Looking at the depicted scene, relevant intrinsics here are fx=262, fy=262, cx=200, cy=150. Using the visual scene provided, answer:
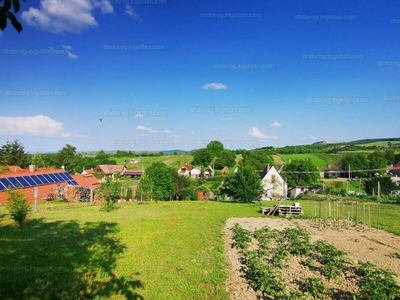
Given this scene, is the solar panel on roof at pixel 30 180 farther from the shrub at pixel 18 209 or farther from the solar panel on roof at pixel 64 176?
the shrub at pixel 18 209

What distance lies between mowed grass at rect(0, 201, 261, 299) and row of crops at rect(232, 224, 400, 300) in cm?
99

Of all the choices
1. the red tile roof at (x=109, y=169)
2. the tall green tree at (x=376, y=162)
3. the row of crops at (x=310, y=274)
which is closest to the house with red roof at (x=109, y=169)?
the red tile roof at (x=109, y=169)

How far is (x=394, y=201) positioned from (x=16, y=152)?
64528 mm

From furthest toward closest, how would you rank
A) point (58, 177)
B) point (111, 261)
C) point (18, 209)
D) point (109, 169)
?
point (109, 169), point (58, 177), point (18, 209), point (111, 261)

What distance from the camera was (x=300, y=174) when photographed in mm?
60375

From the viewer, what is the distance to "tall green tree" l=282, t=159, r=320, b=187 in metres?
58.7

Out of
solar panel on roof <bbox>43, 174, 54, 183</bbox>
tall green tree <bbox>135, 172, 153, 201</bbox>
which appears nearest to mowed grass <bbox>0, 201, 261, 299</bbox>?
tall green tree <bbox>135, 172, 153, 201</bbox>

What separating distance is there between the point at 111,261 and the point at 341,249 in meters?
8.54

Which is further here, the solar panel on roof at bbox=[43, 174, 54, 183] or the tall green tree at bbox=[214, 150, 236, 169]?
the tall green tree at bbox=[214, 150, 236, 169]

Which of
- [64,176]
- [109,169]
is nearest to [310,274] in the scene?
[64,176]

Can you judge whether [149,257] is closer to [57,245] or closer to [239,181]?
[57,245]

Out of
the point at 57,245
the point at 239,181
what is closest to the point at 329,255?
the point at 57,245

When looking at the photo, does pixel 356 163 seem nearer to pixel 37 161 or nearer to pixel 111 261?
pixel 111 261

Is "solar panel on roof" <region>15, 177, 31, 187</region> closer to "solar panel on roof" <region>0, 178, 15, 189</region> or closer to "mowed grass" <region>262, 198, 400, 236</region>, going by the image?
"solar panel on roof" <region>0, 178, 15, 189</region>
